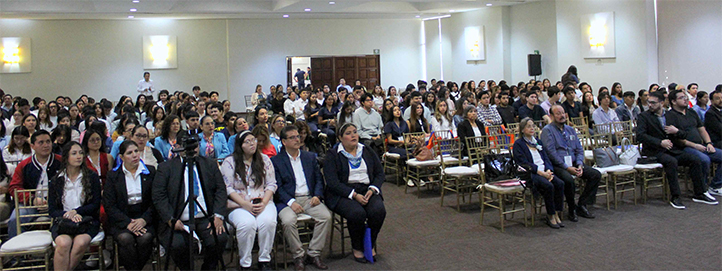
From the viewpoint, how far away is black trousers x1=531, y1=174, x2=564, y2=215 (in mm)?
5215

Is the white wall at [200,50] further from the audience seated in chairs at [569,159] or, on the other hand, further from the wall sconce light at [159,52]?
the audience seated in chairs at [569,159]

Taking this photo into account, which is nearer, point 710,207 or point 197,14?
point 710,207

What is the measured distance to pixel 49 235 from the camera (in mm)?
4047

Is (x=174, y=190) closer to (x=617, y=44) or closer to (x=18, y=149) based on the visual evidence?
(x=18, y=149)

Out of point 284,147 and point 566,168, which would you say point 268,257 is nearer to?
point 284,147

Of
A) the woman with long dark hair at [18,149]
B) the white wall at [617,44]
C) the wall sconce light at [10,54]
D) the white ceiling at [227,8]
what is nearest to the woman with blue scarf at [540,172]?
the woman with long dark hair at [18,149]

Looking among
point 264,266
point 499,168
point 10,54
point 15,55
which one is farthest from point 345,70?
point 264,266

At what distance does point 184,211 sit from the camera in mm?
4023

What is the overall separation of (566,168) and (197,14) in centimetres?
1282

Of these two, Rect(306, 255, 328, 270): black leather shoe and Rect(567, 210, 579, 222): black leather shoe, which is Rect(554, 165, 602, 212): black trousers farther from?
Rect(306, 255, 328, 270): black leather shoe

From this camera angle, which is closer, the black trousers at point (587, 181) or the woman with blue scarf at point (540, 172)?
the woman with blue scarf at point (540, 172)

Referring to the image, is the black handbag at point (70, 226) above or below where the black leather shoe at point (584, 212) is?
above

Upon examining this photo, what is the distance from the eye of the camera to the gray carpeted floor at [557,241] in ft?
14.0

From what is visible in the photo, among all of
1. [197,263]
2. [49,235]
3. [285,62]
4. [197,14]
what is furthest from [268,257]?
[285,62]
